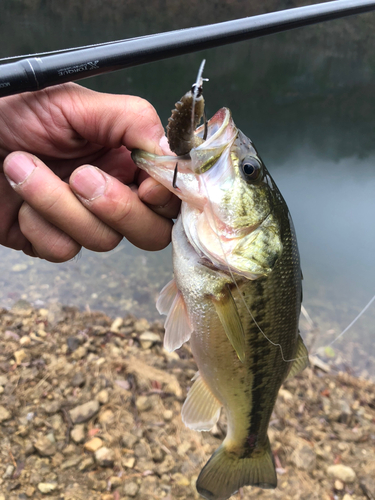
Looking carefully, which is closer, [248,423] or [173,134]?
[173,134]

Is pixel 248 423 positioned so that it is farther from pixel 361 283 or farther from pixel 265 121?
pixel 265 121

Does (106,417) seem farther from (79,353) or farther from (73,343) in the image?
(73,343)

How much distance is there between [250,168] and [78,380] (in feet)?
8.01

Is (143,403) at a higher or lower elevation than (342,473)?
higher

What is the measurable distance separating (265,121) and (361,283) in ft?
19.9

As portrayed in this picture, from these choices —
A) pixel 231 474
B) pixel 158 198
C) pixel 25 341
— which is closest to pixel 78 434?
pixel 25 341

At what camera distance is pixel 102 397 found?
3.04 metres

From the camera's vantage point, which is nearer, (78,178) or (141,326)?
(78,178)

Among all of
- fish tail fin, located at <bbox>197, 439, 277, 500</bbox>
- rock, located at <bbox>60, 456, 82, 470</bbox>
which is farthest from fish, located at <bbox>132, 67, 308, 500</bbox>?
rock, located at <bbox>60, 456, 82, 470</bbox>

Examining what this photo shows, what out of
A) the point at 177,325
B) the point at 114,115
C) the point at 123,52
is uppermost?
the point at 123,52

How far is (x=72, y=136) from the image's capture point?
1729mm

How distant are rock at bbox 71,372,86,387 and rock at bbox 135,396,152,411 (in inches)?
18.7

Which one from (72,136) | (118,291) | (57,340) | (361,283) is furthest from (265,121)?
(72,136)

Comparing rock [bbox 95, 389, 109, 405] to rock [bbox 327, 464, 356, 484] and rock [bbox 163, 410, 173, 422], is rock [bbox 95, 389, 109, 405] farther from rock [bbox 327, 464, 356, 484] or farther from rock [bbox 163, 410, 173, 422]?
rock [bbox 327, 464, 356, 484]
